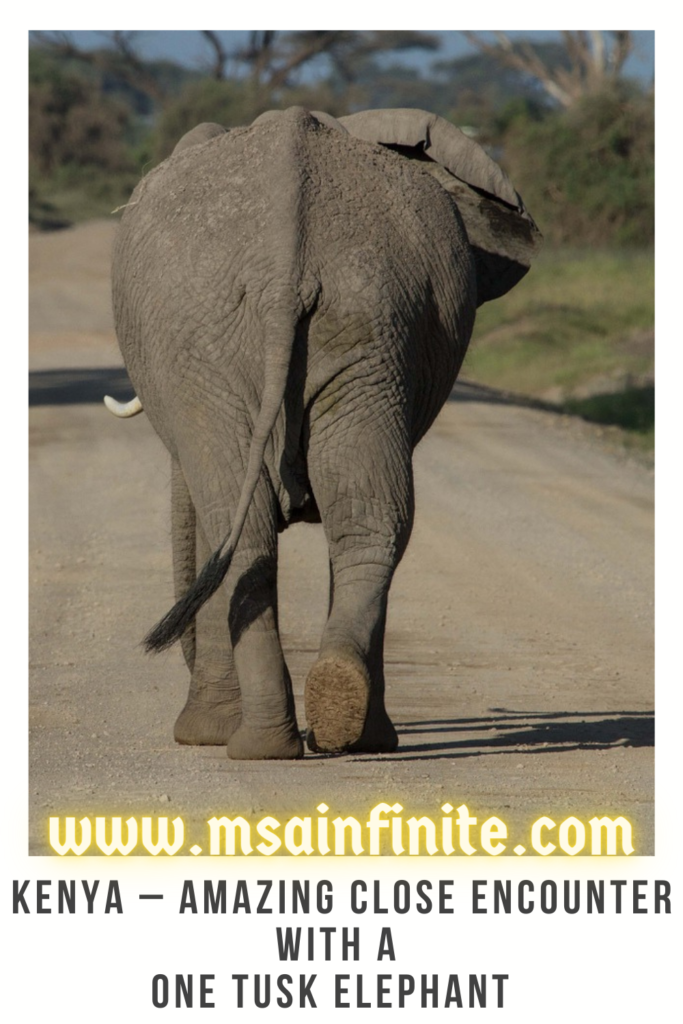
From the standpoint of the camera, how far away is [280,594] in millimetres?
11211

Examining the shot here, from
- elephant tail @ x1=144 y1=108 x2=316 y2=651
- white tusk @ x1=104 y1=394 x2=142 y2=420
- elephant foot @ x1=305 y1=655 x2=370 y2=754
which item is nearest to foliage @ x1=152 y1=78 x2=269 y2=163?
white tusk @ x1=104 y1=394 x2=142 y2=420

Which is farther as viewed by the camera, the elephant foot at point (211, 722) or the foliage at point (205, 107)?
the foliage at point (205, 107)

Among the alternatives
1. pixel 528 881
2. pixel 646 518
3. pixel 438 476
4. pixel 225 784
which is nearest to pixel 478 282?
pixel 225 784

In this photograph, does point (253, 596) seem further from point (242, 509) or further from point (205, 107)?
point (205, 107)

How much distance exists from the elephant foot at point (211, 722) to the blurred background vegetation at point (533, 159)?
47.7 ft

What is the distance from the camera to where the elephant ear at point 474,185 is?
6621mm

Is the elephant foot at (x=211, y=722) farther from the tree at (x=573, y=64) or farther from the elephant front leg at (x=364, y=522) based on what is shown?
the tree at (x=573, y=64)

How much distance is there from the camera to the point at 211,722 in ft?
22.4

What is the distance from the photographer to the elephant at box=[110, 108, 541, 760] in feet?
18.7

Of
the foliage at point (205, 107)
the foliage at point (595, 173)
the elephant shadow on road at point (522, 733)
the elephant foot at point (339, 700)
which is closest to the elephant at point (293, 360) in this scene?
the elephant foot at point (339, 700)

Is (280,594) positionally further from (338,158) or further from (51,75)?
(51,75)

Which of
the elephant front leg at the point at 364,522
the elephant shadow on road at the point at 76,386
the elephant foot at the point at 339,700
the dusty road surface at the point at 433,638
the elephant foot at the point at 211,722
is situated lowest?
the elephant shadow on road at the point at 76,386

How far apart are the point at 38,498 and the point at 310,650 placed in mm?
6233

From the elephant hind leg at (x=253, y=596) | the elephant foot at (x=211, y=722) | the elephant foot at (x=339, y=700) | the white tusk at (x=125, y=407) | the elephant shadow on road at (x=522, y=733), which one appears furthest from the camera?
the white tusk at (x=125, y=407)
